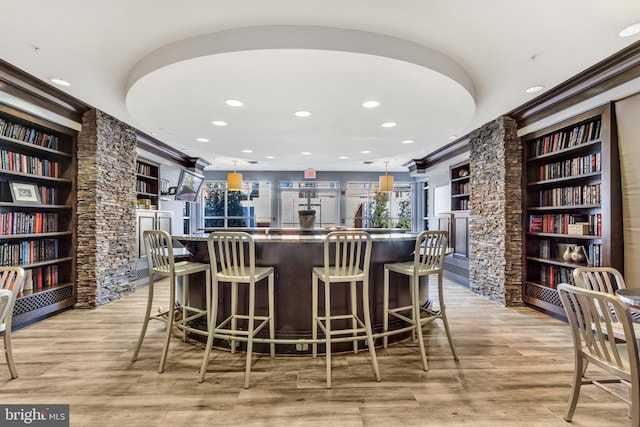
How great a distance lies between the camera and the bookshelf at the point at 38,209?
367 centimetres

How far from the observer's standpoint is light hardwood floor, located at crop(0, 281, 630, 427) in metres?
2.07

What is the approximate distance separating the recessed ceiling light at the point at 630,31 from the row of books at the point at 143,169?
22.6 feet

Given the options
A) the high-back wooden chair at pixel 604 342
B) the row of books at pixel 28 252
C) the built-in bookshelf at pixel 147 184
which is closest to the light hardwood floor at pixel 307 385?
the high-back wooden chair at pixel 604 342

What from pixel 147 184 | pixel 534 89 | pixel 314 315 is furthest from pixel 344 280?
pixel 147 184

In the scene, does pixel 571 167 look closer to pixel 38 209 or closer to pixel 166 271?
pixel 166 271

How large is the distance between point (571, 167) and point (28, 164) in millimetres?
6383

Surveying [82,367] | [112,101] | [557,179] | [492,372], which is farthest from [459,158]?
[82,367]

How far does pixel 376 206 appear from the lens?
10156mm

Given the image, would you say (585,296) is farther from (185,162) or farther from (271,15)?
(185,162)

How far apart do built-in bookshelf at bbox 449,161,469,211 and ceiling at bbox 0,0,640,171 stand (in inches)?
120

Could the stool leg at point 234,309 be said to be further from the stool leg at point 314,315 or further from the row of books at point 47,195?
the row of books at point 47,195

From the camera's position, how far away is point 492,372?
265cm

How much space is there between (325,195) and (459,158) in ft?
14.5
